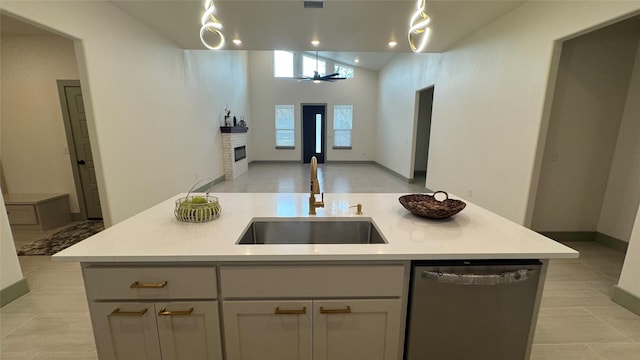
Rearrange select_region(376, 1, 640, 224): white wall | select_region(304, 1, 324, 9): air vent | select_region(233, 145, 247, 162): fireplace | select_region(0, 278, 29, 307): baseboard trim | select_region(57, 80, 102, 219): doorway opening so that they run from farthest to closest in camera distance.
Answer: select_region(233, 145, 247, 162): fireplace → select_region(57, 80, 102, 219): doorway opening → select_region(304, 1, 324, 9): air vent → select_region(376, 1, 640, 224): white wall → select_region(0, 278, 29, 307): baseboard trim

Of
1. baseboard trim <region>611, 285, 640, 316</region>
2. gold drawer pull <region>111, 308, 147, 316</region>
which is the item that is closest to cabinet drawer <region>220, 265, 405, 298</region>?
gold drawer pull <region>111, 308, 147, 316</region>

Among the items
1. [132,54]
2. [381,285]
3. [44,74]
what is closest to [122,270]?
[381,285]

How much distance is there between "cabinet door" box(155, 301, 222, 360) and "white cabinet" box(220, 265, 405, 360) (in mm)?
63

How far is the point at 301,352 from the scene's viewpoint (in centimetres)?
123

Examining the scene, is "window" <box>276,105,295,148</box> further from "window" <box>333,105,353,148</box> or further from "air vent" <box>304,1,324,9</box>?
"air vent" <box>304,1,324,9</box>

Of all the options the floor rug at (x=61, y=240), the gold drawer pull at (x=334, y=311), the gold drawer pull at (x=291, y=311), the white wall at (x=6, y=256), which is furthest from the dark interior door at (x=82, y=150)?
the gold drawer pull at (x=334, y=311)

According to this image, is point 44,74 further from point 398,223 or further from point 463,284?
point 463,284

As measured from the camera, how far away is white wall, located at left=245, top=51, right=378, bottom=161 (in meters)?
9.75

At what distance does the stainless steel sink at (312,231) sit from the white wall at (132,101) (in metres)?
2.53

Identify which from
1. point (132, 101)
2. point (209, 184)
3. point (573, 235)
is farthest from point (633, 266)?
point (209, 184)

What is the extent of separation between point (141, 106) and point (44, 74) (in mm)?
1380

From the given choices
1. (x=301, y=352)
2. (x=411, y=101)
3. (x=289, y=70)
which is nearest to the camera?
(x=301, y=352)

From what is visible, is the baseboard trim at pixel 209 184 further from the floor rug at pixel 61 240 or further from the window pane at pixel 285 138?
the window pane at pixel 285 138

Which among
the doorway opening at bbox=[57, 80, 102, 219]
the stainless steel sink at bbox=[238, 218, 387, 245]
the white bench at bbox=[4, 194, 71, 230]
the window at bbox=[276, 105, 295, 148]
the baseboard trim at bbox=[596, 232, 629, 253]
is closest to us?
the stainless steel sink at bbox=[238, 218, 387, 245]
